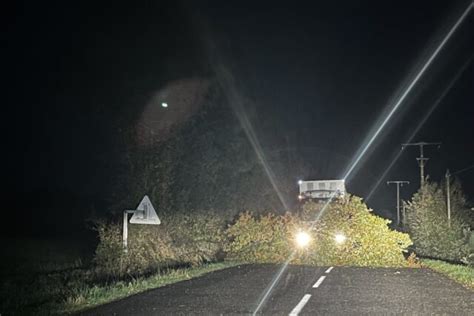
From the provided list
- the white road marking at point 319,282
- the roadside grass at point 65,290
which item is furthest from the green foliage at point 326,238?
the white road marking at point 319,282

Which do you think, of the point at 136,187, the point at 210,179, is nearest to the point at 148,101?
the point at 136,187

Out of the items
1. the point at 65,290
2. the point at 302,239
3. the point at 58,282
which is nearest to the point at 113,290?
the point at 65,290

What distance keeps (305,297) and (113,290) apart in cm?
448

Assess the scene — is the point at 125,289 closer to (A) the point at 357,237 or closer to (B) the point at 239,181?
(A) the point at 357,237

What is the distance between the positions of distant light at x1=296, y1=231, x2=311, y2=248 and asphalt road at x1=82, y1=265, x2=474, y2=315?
283 inches

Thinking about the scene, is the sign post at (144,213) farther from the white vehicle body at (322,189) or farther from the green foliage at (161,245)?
the white vehicle body at (322,189)

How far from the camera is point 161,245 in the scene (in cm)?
2208

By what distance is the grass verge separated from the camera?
37.7 ft

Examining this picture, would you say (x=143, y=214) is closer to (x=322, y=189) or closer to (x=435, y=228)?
(x=322, y=189)

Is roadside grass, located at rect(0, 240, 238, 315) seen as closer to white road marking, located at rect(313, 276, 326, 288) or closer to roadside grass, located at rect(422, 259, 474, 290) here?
white road marking, located at rect(313, 276, 326, 288)

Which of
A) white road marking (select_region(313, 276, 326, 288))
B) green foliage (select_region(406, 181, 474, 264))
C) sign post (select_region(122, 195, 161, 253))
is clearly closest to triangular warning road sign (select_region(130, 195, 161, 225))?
sign post (select_region(122, 195, 161, 253))

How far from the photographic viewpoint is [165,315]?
10156 mm

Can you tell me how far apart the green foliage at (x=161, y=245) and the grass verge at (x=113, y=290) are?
1.61m

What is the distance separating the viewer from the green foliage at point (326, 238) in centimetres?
2509
